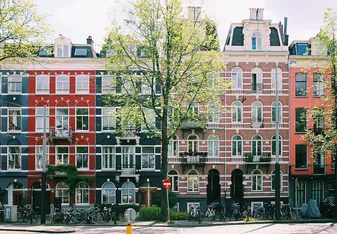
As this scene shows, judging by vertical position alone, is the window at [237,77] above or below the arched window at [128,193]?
above

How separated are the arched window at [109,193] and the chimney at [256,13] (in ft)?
61.7

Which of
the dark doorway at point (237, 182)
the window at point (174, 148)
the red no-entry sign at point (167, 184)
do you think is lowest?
the dark doorway at point (237, 182)

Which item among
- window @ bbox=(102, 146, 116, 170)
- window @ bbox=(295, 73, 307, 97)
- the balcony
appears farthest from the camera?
window @ bbox=(295, 73, 307, 97)

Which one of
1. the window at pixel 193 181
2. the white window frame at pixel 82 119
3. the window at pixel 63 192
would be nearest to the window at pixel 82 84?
the white window frame at pixel 82 119

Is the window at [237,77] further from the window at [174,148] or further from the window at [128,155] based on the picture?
the window at [128,155]

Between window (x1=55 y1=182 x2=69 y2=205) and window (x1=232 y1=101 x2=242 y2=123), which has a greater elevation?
window (x1=232 y1=101 x2=242 y2=123)

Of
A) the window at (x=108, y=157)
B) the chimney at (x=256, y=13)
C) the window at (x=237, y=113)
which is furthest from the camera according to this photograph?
the chimney at (x=256, y=13)

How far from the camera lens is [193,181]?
39.6 m

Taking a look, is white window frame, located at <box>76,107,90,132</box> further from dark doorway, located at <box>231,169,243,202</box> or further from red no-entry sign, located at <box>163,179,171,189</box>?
red no-entry sign, located at <box>163,179,171,189</box>

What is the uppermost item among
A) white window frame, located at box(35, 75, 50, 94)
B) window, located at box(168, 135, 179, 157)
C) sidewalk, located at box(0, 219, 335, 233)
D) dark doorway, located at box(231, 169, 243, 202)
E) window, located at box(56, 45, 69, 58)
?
window, located at box(56, 45, 69, 58)

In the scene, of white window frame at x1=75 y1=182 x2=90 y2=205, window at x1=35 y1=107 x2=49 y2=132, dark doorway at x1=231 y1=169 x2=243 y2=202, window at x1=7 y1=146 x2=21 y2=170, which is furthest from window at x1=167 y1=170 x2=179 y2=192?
window at x1=7 y1=146 x2=21 y2=170

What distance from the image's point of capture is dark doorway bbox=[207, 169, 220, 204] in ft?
131

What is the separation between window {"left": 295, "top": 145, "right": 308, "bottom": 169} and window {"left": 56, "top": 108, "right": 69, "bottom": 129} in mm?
19481

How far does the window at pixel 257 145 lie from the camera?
131ft
